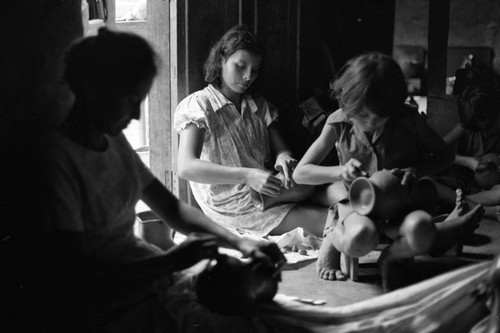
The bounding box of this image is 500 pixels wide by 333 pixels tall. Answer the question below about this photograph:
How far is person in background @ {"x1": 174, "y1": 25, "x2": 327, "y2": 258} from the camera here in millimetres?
2354

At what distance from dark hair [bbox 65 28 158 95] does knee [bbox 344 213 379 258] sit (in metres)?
0.78

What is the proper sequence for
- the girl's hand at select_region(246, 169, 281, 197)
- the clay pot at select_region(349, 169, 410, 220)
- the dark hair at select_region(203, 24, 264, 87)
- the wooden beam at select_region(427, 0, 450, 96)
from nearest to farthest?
1. the clay pot at select_region(349, 169, 410, 220)
2. the wooden beam at select_region(427, 0, 450, 96)
3. the girl's hand at select_region(246, 169, 281, 197)
4. the dark hair at select_region(203, 24, 264, 87)

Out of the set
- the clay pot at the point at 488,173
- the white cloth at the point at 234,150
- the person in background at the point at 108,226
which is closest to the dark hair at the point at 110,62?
the person in background at the point at 108,226

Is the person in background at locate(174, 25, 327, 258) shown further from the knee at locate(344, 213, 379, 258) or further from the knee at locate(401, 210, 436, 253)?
the knee at locate(401, 210, 436, 253)

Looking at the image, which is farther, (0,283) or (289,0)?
(289,0)

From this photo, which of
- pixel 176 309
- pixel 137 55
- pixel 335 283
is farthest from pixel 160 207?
pixel 335 283

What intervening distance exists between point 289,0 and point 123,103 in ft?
2.90

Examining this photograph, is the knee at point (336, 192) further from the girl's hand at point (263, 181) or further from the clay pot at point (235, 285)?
the clay pot at point (235, 285)

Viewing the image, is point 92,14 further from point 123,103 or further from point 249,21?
point 249,21

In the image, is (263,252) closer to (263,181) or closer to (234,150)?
(263,181)

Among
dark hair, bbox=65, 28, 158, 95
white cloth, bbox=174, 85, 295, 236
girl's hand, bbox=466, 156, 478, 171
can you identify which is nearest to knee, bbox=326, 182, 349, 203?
white cloth, bbox=174, 85, 295, 236

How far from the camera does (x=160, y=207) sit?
180 cm

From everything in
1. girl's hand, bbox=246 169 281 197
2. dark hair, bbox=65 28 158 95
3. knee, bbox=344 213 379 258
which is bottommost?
knee, bbox=344 213 379 258

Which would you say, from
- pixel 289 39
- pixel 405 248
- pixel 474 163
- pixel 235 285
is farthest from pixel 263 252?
pixel 289 39
